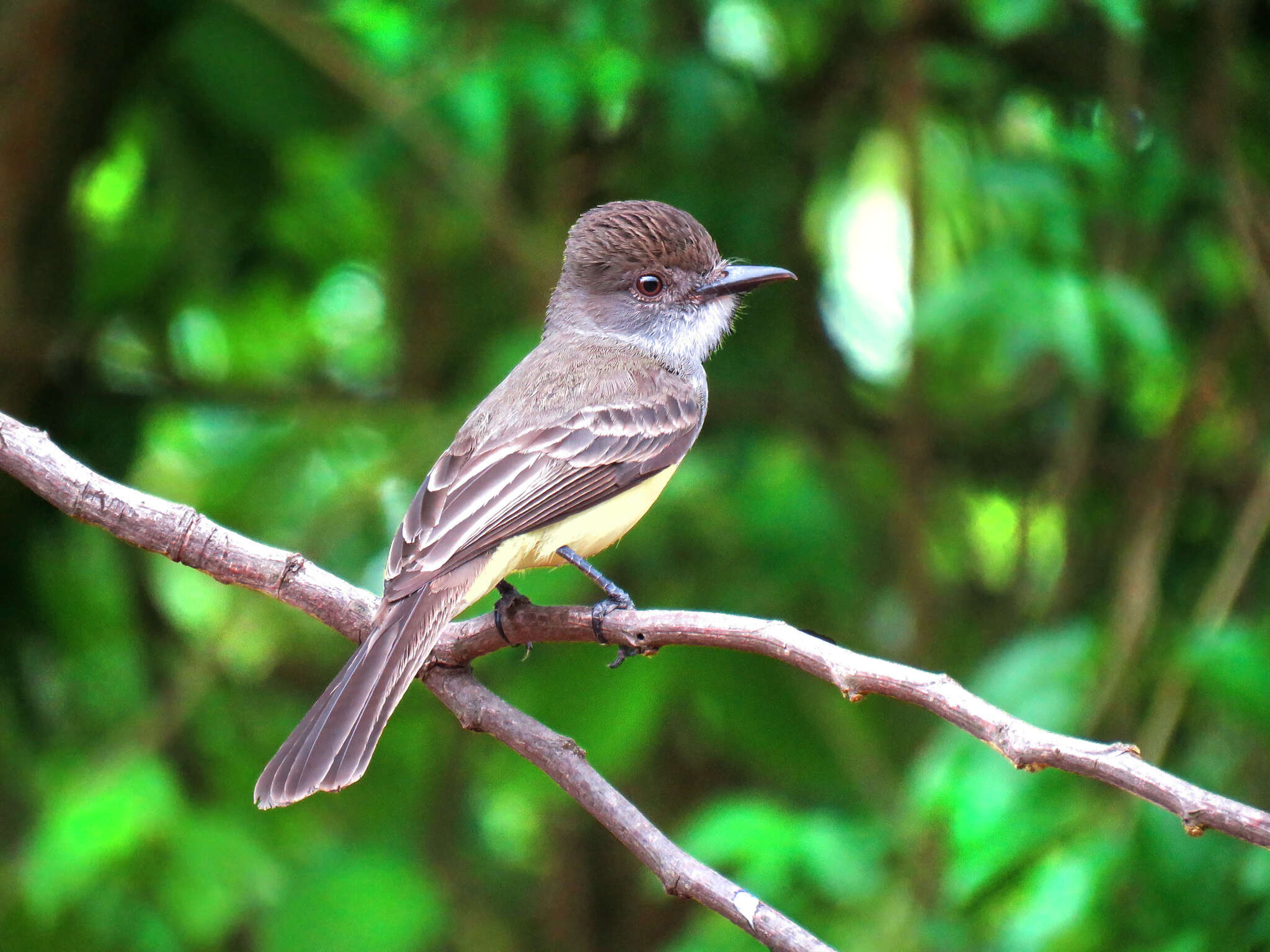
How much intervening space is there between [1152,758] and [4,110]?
14.8 ft

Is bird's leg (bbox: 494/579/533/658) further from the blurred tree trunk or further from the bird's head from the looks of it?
the blurred tree trunk

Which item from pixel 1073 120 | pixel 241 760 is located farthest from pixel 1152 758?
pixel 241 760

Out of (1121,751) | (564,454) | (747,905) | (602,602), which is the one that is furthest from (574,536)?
(1121,751)

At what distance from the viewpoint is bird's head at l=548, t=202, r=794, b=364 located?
4355mm

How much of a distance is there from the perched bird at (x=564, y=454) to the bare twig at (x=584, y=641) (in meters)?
0.11

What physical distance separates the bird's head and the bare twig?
1636 mm

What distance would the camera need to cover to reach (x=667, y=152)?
17.9ft

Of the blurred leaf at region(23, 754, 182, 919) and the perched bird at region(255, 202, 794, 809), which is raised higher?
the perched bird at region(255, 202, 794, 809)

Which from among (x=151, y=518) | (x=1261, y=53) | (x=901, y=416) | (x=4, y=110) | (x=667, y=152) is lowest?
(x=151, y=518)

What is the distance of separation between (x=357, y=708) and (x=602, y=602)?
0.59m

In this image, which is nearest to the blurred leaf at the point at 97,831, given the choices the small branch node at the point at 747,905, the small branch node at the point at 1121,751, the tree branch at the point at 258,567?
the tree branch at the point at 258,567

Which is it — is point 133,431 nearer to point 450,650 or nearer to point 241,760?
point 241,760

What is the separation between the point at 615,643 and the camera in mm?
2662

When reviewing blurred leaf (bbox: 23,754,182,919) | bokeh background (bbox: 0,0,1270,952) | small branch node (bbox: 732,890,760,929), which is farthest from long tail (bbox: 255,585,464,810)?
blurred leaf (bbox: 23,754,182,919)
